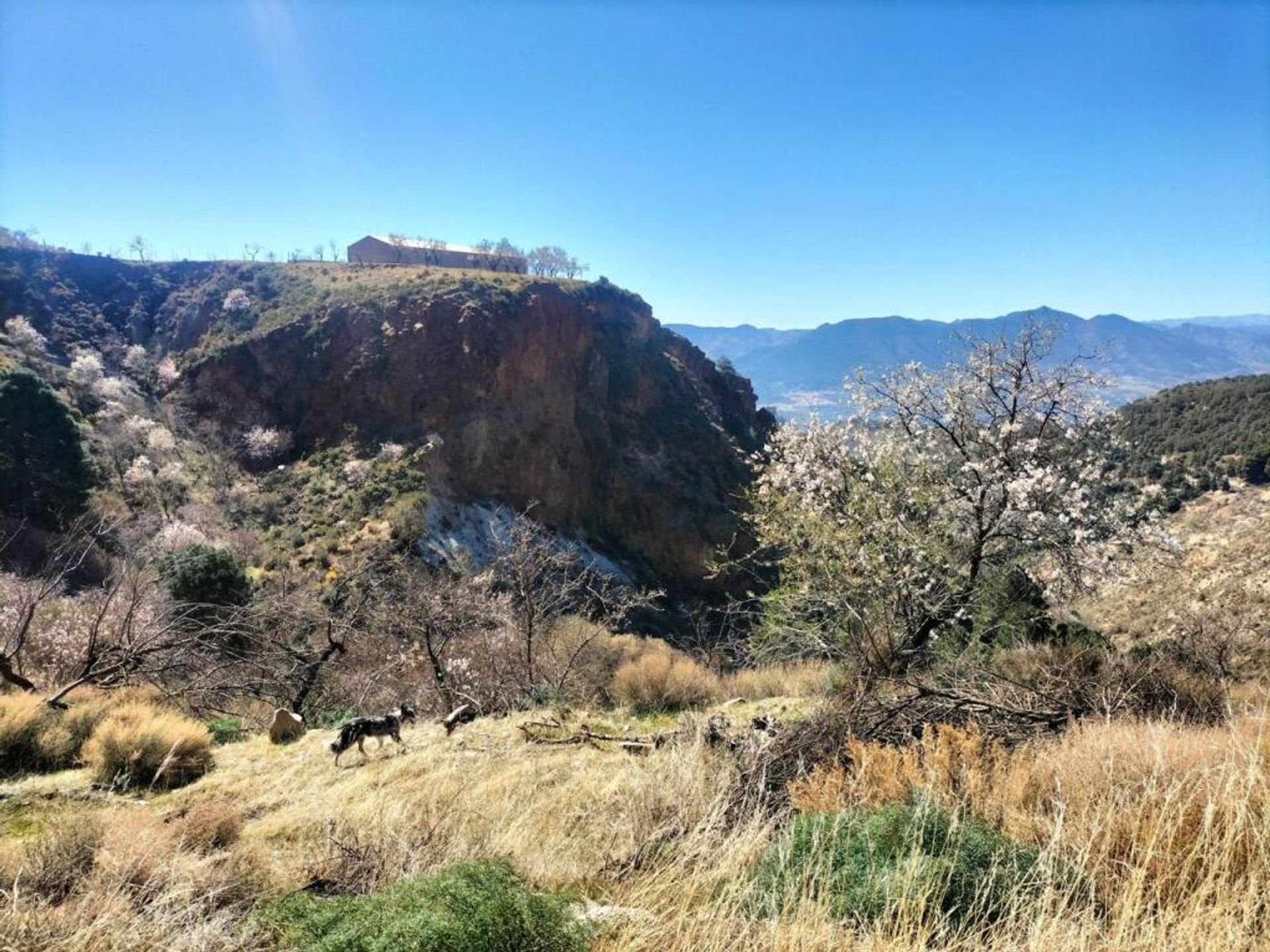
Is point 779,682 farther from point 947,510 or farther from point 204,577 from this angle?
point 204,577

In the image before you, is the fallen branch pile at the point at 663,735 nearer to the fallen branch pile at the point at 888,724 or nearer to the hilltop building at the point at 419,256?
the fallen branch pile at the point at 888,724

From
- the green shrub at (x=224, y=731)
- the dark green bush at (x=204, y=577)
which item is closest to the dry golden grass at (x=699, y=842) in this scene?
the green shrub at (x=224, y=731)

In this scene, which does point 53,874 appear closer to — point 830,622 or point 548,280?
point 830,622

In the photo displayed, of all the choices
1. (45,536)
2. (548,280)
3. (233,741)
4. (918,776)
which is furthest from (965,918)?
(548,280)

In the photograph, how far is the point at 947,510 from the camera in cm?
916

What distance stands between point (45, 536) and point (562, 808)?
3035cm

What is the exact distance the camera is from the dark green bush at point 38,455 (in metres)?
25.5

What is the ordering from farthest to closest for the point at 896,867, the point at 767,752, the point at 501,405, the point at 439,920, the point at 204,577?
1. the point at 501,405
2. the point at 204,577
3. the point at 767,752
4. the point at 896,867
5. the point at 439,920

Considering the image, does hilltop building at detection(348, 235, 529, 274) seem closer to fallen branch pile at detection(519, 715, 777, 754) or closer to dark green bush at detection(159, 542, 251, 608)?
dark green bush at detection(159, 542, 251, 608)

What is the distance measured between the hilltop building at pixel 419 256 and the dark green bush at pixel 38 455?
149ft

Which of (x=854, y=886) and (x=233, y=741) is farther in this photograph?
(x=233, y=741)

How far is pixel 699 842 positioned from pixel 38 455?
112 feet

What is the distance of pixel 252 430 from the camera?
41.1 m

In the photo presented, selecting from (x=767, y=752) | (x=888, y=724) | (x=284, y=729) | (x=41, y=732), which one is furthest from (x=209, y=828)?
(x=888, y=724)
